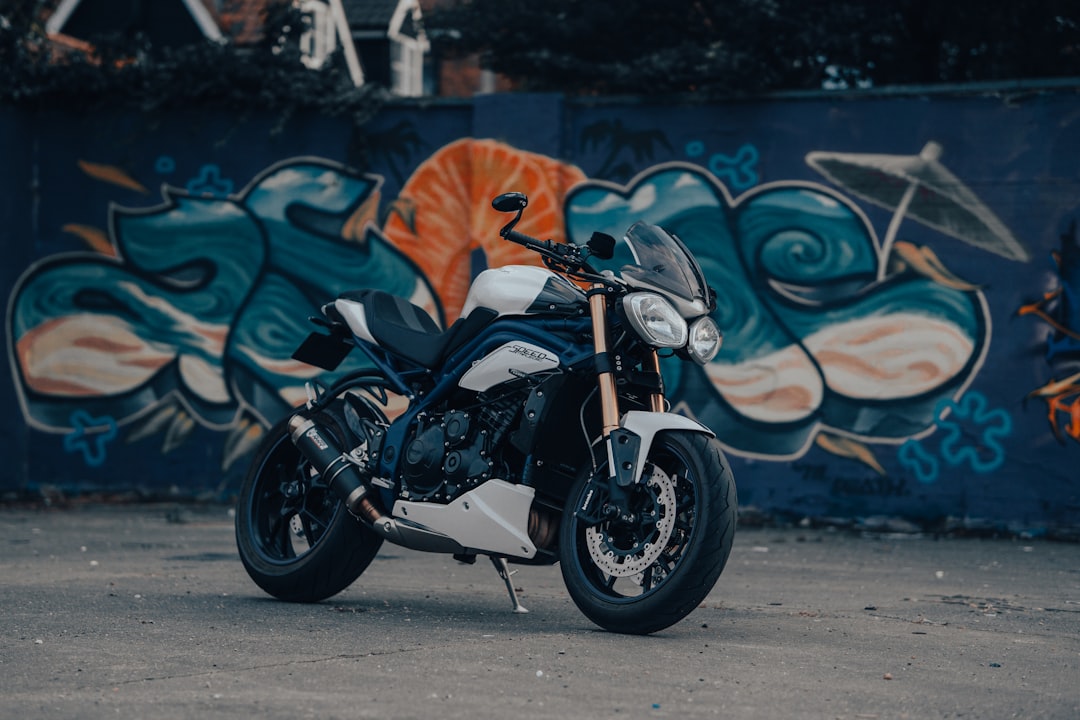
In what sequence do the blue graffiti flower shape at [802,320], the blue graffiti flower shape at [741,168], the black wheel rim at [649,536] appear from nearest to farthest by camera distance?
the black wheel rim at [649,536] → the blue graffiti flower shape at [802,320] → the blue graffiti flower shape at [741,168]

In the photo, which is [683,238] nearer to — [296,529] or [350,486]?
[296,529]

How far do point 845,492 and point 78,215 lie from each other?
20.0 feet

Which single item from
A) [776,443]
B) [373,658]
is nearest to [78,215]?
[776,443]

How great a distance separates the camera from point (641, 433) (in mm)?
5137

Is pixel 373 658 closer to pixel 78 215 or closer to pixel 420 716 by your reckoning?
pixel 420 716

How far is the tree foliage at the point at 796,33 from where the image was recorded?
40.3ft

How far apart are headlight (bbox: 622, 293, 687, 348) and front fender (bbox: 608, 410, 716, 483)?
264mm

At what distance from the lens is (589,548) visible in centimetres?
531

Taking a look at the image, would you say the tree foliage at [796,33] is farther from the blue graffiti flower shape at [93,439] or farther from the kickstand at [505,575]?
the kickstand at [505,575]

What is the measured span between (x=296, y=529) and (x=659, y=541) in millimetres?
1906

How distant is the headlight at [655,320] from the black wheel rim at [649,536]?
0.39 meters

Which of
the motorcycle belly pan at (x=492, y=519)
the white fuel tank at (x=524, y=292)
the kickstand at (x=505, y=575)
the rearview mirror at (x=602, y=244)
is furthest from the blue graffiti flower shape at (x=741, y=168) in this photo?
the motorcycle belly pan at (x=492, y=519)

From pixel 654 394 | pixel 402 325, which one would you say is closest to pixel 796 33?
pixel 402 325

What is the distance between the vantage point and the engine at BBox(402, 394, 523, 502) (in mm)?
5645
